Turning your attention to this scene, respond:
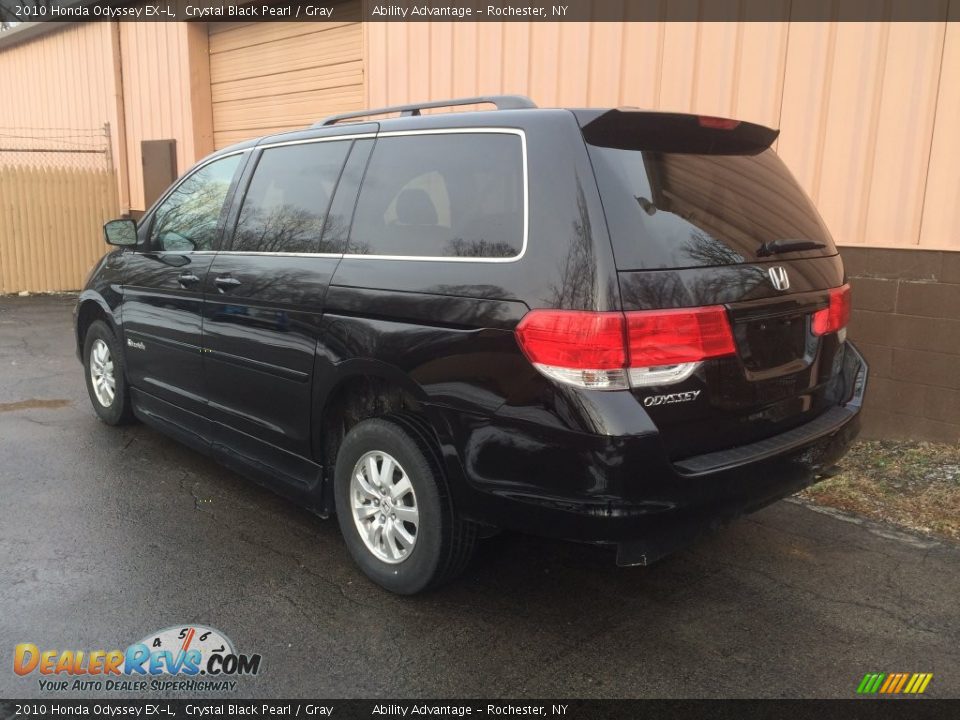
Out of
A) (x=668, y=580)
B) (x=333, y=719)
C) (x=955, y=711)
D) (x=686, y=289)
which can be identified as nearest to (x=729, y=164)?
(x=686, y=289)

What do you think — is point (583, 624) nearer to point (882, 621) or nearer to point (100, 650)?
point (882, 621)

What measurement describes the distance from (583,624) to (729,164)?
1925mm

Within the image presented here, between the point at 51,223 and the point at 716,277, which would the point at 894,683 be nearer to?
the point at 716,277

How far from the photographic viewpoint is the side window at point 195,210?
434 centimetres

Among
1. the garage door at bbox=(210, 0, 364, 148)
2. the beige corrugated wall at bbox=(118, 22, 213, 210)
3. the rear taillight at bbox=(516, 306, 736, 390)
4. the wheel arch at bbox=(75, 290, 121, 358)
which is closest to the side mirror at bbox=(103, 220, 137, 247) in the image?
the wheel arch at bbox=(75, 290, 121, 358)

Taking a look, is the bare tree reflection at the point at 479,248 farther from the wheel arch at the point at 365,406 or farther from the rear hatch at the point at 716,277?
the wheel arch at the point at 365,406

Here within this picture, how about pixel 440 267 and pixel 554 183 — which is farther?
pixel 440 267

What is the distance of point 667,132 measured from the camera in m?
2.95

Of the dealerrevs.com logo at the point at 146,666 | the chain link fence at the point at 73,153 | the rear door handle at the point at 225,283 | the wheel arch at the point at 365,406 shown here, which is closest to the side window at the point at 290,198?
the rear door handle at the point at 225,283

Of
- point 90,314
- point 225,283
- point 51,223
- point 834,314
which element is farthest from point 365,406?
point 51,223

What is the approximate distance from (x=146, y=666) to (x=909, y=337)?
4766 millimetres

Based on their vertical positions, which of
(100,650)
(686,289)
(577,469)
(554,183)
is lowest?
(100,650)

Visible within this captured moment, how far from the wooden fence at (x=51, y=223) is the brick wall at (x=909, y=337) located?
41.5ft

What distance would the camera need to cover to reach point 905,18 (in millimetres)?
4852
